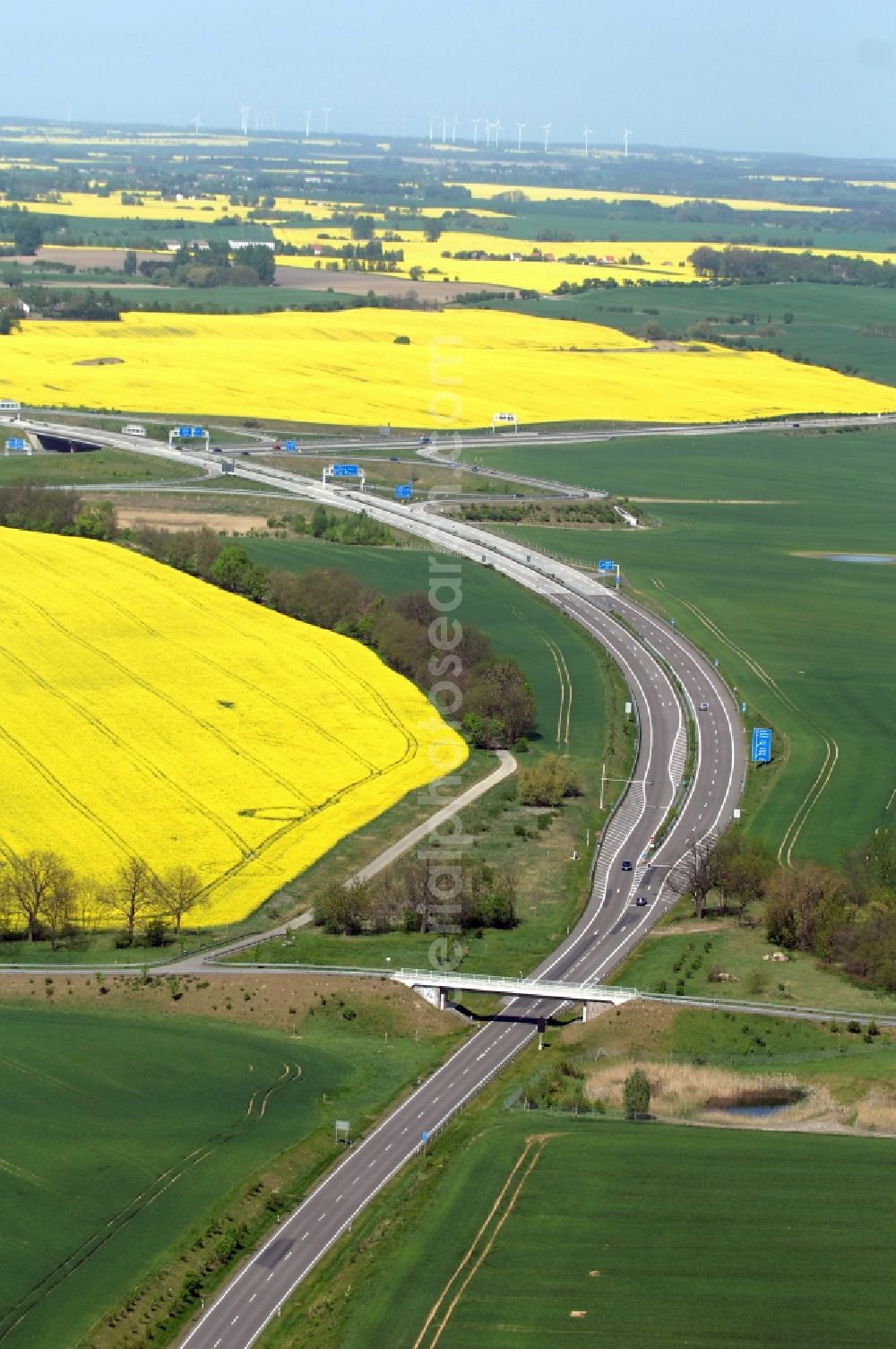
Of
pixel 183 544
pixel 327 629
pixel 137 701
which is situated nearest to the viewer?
pixel 137 701

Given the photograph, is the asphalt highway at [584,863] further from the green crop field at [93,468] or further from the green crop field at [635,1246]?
A: the green crop field at [93,468]

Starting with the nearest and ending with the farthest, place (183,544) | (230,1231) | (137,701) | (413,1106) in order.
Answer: (230,1231), (413,1106), (137,701), (183,544)

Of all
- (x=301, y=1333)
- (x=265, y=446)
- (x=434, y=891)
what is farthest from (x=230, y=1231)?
(x=265, y=446)

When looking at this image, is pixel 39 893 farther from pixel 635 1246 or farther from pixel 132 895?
pixel 635 1246

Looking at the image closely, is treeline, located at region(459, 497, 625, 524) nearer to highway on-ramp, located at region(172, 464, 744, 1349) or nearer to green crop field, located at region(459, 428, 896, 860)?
green crop field, located at region(459, 428, 896, 860)

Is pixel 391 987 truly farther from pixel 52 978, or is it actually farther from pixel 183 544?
pixel 183 544

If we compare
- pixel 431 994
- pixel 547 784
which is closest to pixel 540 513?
pixel 547 784

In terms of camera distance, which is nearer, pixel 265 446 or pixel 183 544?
pixel 183 544
